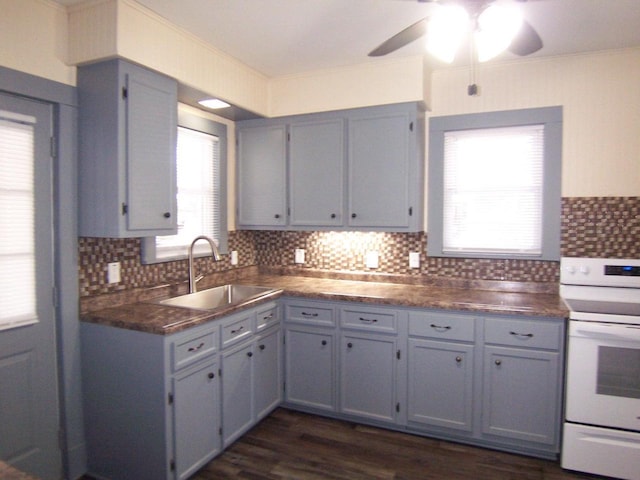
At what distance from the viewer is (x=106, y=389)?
2307 mm

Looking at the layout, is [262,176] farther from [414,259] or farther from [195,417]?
[195,417]

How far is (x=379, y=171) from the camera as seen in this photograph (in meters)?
3.12

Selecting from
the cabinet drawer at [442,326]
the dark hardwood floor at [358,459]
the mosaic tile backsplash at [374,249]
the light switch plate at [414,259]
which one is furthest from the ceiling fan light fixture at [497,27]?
the dark hardwood floor at [358,459]

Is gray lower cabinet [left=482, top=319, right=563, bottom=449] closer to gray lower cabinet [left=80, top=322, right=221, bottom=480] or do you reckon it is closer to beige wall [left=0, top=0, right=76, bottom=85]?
gray lower cabinet [left=80, top=322, right=221, bottom=480]

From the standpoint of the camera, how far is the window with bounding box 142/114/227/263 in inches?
118

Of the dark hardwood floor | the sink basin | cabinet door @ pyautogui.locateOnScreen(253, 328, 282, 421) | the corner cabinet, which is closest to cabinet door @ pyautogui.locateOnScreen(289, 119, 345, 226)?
the corner cabinet

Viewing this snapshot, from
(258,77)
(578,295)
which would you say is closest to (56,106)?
(258,77)

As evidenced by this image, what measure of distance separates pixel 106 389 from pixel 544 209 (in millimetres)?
2927

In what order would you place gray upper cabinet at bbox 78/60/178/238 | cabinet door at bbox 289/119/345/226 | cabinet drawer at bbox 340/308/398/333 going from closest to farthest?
gray upper cabinet at bbox 78/60/178/238 → cabinet drawer at bbox 340/308/398/333 → cabinet door at bbox 289/119/345/226

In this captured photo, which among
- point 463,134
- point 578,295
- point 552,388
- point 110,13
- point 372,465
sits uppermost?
point 110,13

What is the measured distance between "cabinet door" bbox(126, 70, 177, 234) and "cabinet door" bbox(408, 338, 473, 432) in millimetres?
1744

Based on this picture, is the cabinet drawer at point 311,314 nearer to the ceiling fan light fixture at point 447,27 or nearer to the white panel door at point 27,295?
the white panel door at point 27,295

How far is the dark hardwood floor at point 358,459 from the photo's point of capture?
2410 millimetres

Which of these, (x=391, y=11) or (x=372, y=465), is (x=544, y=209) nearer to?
(x=391, y=11)
